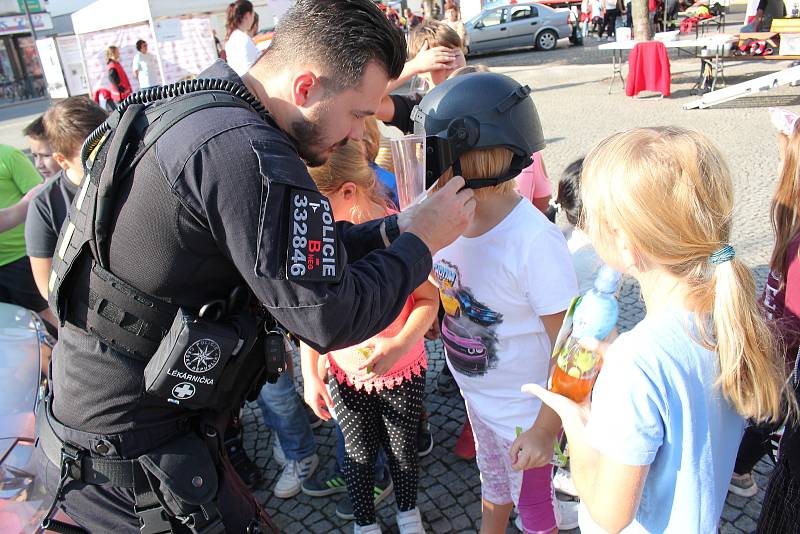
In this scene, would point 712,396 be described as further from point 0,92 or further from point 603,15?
point 0,92

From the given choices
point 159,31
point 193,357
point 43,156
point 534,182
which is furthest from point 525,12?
point 193,357

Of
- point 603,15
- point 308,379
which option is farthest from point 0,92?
point 308,379

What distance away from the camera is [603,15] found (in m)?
20.0

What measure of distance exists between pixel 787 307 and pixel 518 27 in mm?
17776

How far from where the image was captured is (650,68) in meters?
10.1

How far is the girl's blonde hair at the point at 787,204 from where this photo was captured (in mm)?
1989

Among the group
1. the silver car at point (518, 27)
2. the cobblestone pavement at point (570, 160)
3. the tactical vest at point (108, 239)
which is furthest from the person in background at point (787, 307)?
the silver car at point (518, 27)

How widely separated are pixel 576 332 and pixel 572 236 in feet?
3.89

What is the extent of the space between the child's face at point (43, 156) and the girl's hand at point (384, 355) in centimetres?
227

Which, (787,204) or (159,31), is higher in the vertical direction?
(159,31)

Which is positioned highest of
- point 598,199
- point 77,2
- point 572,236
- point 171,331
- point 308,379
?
point 77,2

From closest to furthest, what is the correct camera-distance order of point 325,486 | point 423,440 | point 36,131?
point 325,486
point 423,440
point 36,131

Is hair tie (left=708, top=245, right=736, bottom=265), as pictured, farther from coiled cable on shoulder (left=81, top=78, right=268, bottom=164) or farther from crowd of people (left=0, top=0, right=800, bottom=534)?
coiled cable on shoulder (left=81, top=78, right=268, bottom=164)

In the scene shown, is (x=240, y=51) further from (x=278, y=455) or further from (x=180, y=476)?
(x=180, y=476)
